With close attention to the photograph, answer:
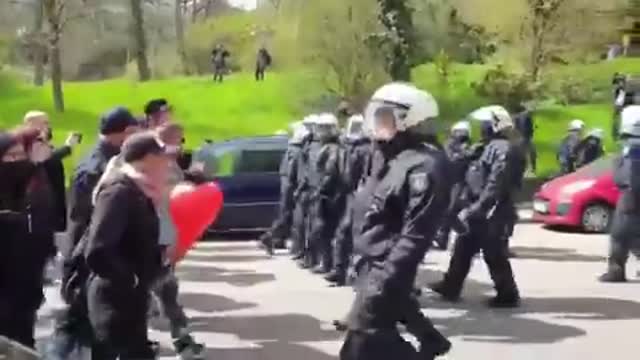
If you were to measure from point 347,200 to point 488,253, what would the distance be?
95.9 inches

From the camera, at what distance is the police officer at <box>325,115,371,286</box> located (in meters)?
13.8

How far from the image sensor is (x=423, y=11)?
1480 inches

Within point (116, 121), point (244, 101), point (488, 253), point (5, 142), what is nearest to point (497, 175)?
point (488, 253)

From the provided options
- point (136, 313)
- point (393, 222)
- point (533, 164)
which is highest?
point (393, 222)

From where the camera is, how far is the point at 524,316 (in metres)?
12.1

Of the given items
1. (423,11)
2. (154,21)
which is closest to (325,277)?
(423,11)

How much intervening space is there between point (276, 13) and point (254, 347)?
3133 centimetres

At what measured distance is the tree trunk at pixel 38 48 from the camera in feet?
142

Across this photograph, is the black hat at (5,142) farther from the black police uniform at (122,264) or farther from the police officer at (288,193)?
the police officer at (288,193)

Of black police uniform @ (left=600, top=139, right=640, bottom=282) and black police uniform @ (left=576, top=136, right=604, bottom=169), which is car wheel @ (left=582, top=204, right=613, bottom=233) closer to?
black police uniform @ (left=576, top=136, right=604, bottom=169)

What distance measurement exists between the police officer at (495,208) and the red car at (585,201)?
7.92m

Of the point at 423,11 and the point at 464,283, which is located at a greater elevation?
the point at 423,11

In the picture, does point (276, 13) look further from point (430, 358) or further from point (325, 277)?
point (430, 358)

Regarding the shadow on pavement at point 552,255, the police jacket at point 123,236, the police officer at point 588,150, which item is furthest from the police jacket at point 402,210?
the police officer at point 588,150
